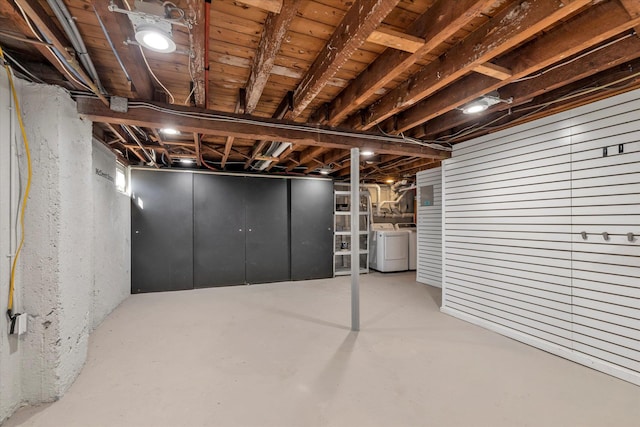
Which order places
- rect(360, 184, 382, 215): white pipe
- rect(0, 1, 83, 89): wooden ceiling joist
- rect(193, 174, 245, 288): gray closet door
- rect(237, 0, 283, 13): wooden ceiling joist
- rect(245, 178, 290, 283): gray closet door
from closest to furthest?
rect(237, 0, 283, 13): wooden ceiling joist
rect(0, 1, 83, 89): wooden ceiling joist
rect(193, 174, 245, 288): gray closet door
rect(245, 178, 290, 283): gray closet door
rect(360, 184, 382, 215): white pipe

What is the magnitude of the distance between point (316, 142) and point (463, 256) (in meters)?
2.45

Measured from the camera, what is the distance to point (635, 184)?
7.22 ft

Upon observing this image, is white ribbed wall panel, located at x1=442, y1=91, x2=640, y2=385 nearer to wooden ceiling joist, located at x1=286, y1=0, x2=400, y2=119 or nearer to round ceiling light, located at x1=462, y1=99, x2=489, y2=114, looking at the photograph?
round ceiling light, located at x1=462, y1=99, x2=489, y2=114

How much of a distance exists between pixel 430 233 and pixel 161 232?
5113mm

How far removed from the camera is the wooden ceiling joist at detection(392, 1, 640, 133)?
149cm

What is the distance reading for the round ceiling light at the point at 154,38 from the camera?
1432 millimetres

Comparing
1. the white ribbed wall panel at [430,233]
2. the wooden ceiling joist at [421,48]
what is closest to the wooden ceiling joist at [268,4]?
the wooden ceiling joist at [421,48]

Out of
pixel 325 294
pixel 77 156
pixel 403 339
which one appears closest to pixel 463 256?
pixel 403 339

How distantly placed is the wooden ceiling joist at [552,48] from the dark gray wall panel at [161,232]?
176 inches

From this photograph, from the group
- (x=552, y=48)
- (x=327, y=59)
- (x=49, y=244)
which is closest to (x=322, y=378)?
(x=49, y=244)

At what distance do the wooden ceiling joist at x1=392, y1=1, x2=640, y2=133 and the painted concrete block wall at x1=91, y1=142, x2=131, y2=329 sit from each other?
3.94 meters

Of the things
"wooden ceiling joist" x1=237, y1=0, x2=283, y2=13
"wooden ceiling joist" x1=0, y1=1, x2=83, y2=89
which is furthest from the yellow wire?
"wooden ceiling joist" x1=237, y1=0, x2=283, y2=13

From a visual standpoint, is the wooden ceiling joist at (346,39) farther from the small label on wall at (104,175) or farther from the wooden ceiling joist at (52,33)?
the small label on wall at (104,175)

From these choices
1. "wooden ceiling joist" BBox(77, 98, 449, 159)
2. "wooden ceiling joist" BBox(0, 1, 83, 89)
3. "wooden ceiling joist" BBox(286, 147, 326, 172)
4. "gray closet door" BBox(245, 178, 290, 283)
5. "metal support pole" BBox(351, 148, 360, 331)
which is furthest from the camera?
"gray closet door" BBox(245, 178, 290, 283)
